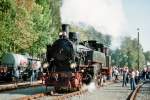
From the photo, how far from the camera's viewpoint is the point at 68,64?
24.1 m

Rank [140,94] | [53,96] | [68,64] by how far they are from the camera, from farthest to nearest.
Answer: [140,94]
[68,64]
[53,96]

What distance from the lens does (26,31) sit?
148ft

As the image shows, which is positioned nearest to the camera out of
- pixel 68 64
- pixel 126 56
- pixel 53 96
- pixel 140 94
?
pixel 53 96

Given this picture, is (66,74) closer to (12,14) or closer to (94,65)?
(94,65)

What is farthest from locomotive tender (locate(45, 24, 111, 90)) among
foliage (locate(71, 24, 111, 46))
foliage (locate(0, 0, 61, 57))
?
foliage (locate(71, 24, 111, 46))

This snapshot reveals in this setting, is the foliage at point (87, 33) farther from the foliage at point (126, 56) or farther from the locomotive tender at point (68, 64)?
the locomotive tender at point (68, 64)

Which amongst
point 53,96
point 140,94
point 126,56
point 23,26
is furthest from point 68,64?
point 126,56

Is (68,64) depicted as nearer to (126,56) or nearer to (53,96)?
(53,96)

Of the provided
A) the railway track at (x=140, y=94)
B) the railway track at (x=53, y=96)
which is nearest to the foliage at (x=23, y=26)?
the railway track at (x=140, y=94)

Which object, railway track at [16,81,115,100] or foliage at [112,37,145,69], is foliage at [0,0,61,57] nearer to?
railway track at [16,81,115,100]

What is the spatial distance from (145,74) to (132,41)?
82.5 metres

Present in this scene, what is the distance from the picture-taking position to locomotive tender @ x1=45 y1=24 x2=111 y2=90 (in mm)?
23328

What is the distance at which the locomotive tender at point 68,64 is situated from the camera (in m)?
23.3

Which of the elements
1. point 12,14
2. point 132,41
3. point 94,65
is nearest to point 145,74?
point 12,14
